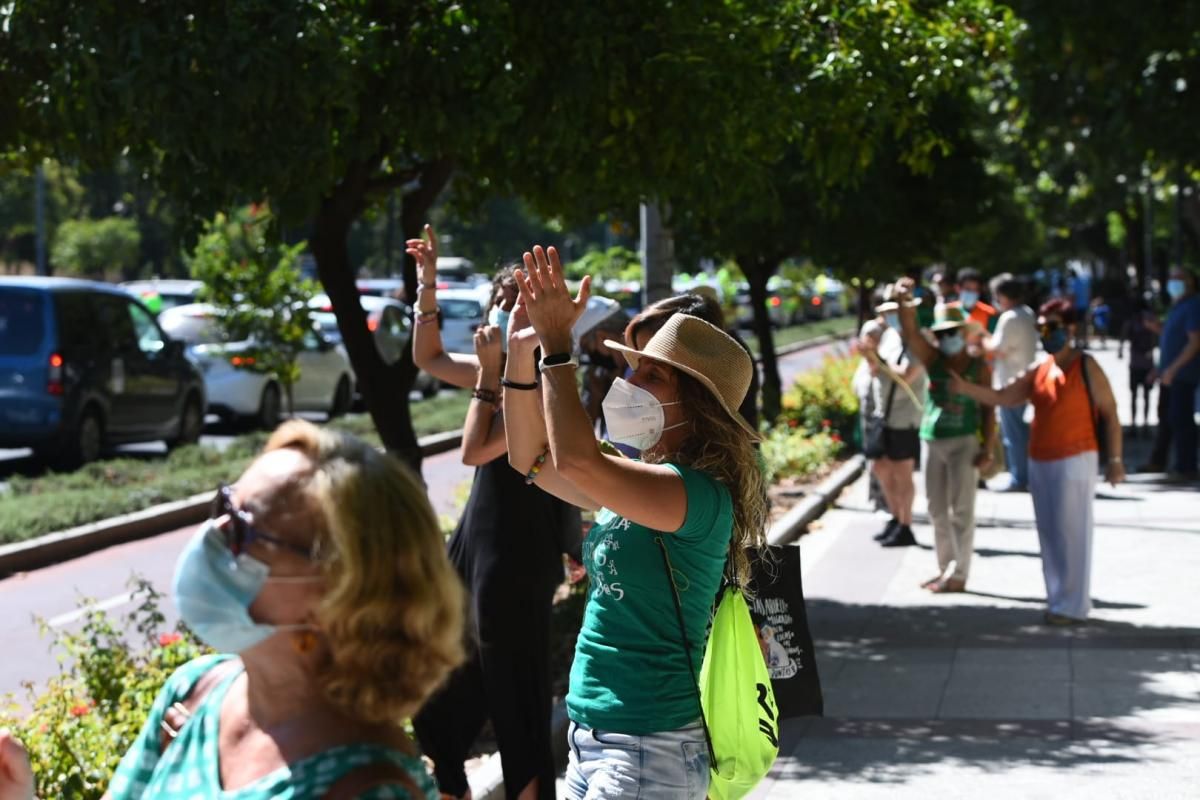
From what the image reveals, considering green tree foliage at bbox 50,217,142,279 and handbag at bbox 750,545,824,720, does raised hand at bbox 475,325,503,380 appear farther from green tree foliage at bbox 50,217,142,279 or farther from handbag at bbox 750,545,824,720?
green tree foliage at bbox 50,217,142,279

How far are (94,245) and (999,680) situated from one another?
52.5 m

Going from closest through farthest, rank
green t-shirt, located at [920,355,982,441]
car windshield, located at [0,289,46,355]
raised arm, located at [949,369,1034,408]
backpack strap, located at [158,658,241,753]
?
backpack strap, located at [158,658,241,753]
raised arm, located at [949,369,1034,408]
green t-shirt, located at [920,355,982,441]
car windshield, located at [0,289,46,355]

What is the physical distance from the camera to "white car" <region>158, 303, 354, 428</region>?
70.2ft

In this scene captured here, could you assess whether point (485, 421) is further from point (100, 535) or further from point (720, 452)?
point (100, 535)

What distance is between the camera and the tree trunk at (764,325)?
774 inches

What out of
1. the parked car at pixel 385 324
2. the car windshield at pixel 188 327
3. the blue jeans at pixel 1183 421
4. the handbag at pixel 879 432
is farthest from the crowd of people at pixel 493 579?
the parked car at pixel 385 324

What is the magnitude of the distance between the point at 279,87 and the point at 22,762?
4755 mm

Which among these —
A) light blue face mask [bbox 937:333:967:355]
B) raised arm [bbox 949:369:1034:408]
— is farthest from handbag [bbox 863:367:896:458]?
raised arm [bbox 949:369:1034:408]

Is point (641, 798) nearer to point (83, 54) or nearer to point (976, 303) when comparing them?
point (83, 54)

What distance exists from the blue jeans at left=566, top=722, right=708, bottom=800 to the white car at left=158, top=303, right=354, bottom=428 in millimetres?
17218

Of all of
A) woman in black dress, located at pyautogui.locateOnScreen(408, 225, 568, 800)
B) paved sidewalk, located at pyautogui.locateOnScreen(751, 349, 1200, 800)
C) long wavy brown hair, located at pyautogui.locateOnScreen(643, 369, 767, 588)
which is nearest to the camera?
long wavy brown hair, located at pyautogui.locateOnScreen(643, 369, 767, 588)

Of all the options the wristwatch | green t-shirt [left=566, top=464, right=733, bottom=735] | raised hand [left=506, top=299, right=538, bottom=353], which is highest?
raised hand [left=506, top=299, right=538, bottom=353]

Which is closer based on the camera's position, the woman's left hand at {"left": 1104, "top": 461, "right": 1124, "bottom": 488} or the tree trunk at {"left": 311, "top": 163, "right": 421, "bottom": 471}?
the tree trunk at {"left": 311, "top": 163, "right": 421, "bottom": 471}

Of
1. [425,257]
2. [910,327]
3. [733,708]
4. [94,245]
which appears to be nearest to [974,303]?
[910,327]
